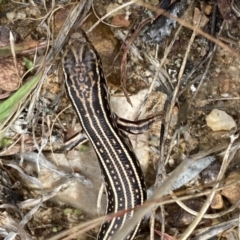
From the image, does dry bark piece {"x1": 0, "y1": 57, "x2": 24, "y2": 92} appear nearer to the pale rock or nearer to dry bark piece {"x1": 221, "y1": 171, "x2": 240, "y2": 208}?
the pale rock

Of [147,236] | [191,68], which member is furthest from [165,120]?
[147,236]

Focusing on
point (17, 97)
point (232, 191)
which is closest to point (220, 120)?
point (232, 191)

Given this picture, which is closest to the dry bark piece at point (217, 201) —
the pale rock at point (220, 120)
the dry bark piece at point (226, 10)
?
Answer: the pale rock at point (220, 120)

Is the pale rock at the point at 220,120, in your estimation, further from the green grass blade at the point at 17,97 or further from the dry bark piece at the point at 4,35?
the dry bark piece at the point at 4,35

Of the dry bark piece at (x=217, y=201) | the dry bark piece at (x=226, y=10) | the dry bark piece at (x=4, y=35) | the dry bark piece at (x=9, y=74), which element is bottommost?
the dry bark piece at (x=217, y=201)

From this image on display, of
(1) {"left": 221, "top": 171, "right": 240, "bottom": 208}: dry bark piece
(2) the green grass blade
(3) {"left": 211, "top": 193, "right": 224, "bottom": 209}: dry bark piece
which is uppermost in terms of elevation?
(2) the green grass blade

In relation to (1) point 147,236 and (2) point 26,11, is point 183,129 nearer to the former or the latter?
(1) point 147,236

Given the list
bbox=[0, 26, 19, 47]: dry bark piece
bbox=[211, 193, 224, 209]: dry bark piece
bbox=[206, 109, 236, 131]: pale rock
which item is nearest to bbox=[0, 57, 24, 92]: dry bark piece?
bbox=[0, 26, 19, 47]: dry bark piece

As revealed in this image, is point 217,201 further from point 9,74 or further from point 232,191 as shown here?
point 9,74
